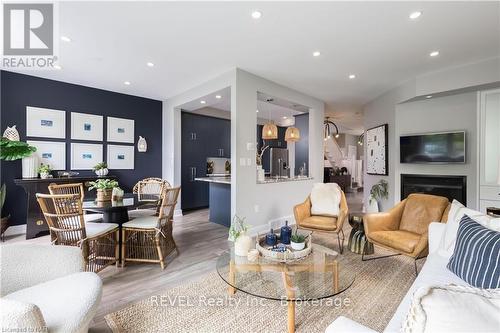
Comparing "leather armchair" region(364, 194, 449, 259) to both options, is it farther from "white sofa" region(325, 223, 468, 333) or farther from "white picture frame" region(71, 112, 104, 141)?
"white picture frame" region(71, 112, 104, 141)

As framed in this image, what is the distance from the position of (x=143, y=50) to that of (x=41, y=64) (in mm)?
1880

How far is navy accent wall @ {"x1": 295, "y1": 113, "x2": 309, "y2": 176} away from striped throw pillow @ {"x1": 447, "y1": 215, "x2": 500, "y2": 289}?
3948mm

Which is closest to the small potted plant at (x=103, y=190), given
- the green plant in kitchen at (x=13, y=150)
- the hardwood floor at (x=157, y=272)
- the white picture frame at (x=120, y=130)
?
the hardwood floor at (x=157, y=272)

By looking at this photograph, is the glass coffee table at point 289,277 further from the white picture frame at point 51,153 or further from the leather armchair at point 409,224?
the white picture frame at point 51,153

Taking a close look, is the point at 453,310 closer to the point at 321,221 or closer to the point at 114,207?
the point at 321,221

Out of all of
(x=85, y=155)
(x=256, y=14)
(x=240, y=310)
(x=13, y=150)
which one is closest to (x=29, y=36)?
(x=13, y=150)

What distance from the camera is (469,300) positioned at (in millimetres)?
636

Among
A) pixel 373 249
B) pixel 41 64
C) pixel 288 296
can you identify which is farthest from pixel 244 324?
pixel 41 64

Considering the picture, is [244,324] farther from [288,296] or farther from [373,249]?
[373,249]

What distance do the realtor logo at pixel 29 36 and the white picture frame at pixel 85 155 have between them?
4.86 ft

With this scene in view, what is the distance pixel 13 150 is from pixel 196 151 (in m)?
3.34

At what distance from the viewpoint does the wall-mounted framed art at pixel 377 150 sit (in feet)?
16.8

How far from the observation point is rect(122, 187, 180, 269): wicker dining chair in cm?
274

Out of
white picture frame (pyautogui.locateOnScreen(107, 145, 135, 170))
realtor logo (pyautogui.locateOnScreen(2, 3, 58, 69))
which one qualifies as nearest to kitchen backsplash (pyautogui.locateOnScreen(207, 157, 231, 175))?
white picture frame (pyautogui.locateOnScreen(107, 145, 135, 170))
